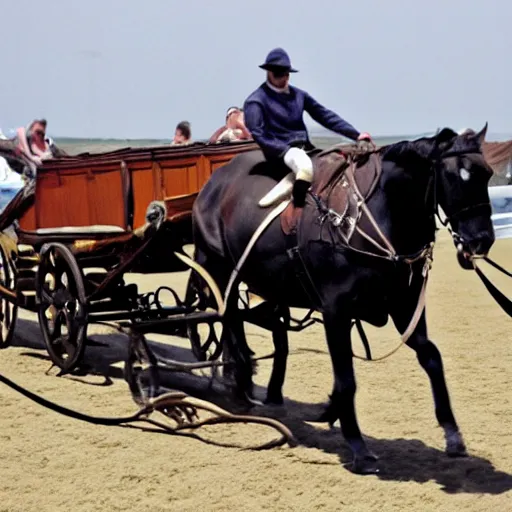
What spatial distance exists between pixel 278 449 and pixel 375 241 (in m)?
1.36

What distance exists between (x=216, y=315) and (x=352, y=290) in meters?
1.45

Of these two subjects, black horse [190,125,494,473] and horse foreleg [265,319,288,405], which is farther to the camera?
horse foreleg [265,319,288,405]

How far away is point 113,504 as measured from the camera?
503cm

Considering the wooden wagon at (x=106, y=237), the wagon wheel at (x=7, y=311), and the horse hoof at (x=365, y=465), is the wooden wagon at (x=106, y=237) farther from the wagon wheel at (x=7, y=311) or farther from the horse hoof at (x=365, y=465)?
the horse hoof at (x=365, y=465)

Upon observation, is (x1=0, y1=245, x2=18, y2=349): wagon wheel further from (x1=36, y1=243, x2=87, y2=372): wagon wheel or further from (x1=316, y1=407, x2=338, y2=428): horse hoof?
(x1=316, y1=407, x2=338, y2=428): horse hoof

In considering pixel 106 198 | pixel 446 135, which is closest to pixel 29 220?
pixel 106 198

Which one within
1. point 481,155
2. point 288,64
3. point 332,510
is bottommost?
point 332,510

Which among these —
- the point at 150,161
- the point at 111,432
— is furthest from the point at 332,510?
the point at 150,161

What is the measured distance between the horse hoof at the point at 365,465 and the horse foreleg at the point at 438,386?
0.52 metres

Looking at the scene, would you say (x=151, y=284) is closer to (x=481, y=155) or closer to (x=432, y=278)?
(x=432, y=278)

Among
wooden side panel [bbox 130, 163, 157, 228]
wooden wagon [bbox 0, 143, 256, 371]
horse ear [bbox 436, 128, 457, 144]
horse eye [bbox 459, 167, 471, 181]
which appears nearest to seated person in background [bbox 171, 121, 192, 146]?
wooden wagon [bbox 0, 143, 256, 371]

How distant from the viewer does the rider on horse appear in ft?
20.9

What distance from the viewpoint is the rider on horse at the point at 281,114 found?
6371 millimetres

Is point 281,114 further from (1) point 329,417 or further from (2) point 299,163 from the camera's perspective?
(1) point 329,417
